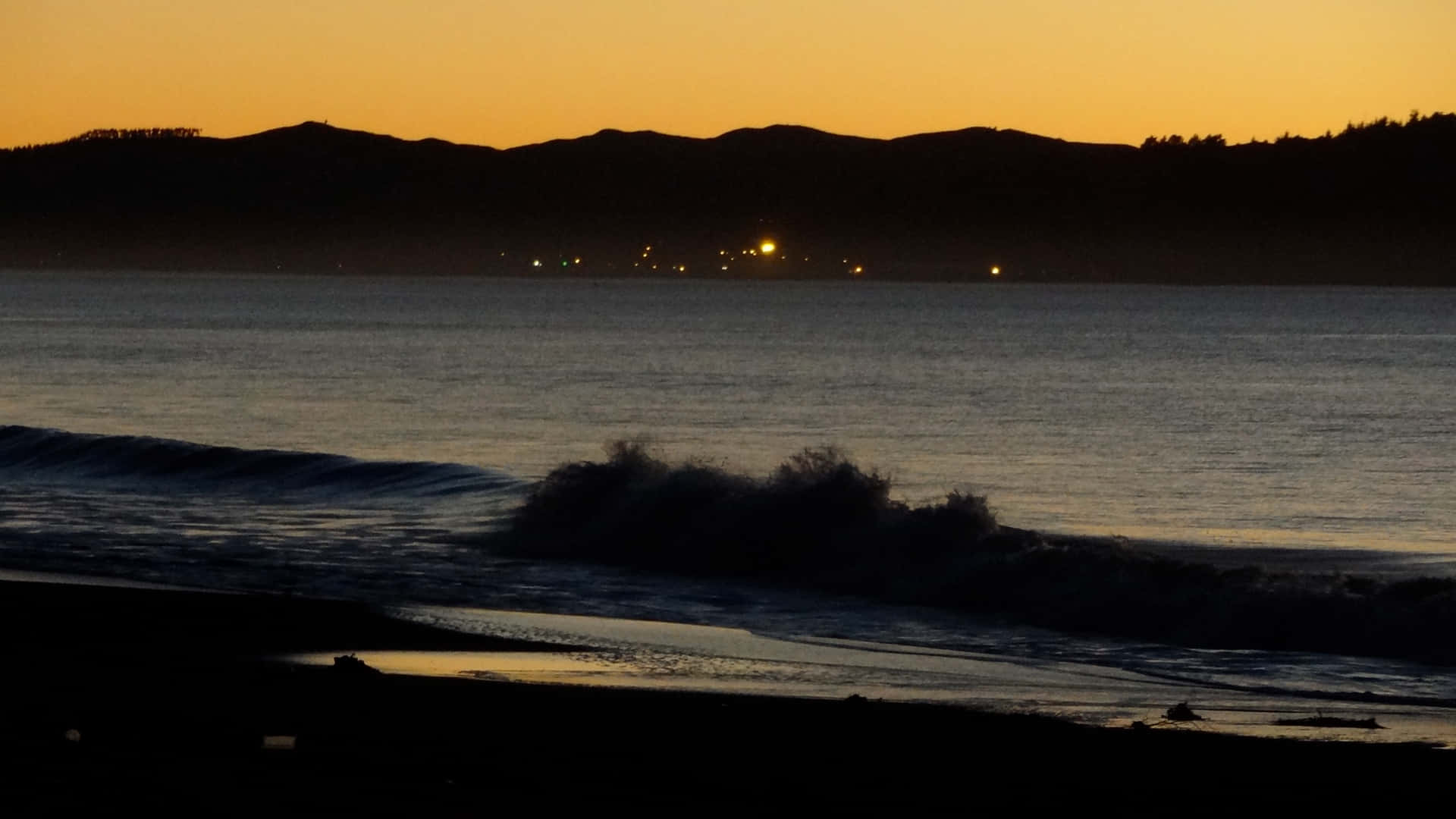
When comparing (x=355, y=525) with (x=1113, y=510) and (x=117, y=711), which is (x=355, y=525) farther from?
(x=117, y=711)

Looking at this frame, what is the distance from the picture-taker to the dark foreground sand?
9820 millimetres

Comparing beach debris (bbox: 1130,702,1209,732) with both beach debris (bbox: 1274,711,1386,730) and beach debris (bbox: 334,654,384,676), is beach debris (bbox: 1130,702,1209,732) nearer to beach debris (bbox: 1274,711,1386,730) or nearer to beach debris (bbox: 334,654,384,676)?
beach debris (bbox: 1274,711,1386,730)

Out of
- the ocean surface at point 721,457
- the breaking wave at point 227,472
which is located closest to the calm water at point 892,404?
the ocean surface at point 721,457

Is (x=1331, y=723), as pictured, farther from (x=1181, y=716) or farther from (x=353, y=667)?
(x=353, y=667)

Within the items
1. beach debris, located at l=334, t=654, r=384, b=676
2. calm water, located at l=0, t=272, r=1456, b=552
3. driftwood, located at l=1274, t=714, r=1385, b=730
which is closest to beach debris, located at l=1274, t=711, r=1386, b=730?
driftwood, located at l=1274, t=714, r=1385, b=730

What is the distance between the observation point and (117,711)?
12.0 m

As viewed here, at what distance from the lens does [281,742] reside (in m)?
11.1

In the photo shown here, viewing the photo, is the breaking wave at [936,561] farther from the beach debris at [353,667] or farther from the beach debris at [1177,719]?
the beach debris at [353,667]

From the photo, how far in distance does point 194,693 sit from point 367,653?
294cm

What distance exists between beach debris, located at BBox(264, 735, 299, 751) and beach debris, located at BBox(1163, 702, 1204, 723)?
231 inches

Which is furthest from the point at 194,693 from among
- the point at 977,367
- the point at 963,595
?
the point at 977,367

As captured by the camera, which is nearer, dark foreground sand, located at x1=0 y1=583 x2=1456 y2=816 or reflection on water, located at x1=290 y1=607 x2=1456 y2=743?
dark foreground sand, located at x1=0 y1=583 x2=1456 y2=816

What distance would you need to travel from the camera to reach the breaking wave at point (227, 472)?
31891 mm

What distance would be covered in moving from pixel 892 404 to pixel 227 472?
30529mm
